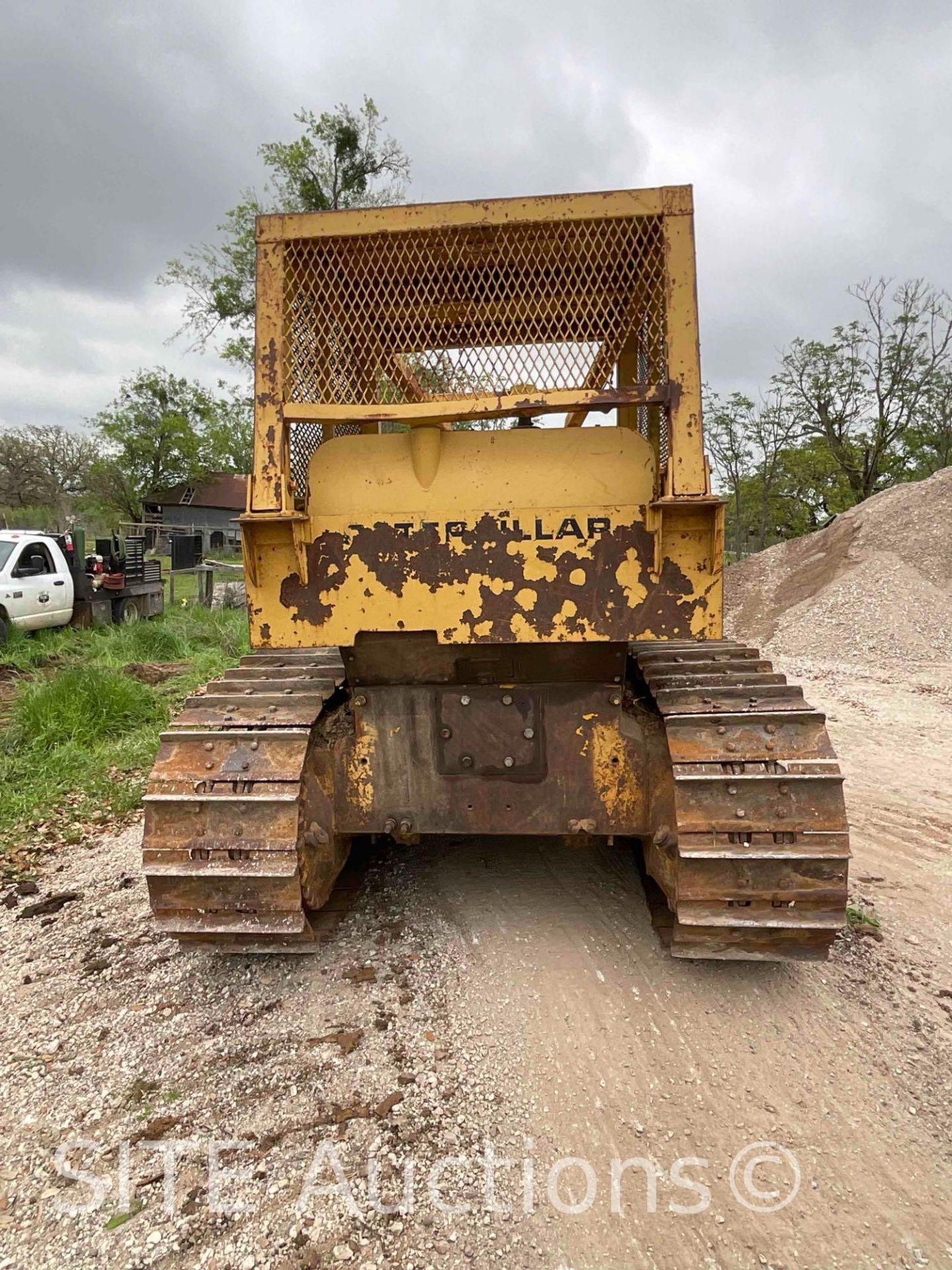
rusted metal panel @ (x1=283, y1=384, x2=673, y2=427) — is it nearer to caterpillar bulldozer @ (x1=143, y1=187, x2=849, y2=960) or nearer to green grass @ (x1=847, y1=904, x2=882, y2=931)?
caterpillar bulldozer @ (x1=143, y1=187, x2=849, y2=960)

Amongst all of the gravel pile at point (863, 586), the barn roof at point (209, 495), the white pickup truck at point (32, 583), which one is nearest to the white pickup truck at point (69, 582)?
the white pickup truck at point (32, 583)

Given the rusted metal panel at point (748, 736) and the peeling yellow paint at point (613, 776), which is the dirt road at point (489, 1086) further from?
the rusted metal panel at point (748, 736)

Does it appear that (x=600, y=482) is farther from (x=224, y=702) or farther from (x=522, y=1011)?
(x=522, y=1011)

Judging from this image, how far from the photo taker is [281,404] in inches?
102

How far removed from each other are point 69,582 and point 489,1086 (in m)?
10.8

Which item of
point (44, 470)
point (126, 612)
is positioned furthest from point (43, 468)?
point (126, 612)

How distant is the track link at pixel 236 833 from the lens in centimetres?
251

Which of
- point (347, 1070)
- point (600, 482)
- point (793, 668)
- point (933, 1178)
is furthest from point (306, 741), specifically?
point (793, 668)

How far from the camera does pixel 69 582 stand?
10.9 m

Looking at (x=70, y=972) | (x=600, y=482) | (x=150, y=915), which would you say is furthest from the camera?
(x=150, y=915)

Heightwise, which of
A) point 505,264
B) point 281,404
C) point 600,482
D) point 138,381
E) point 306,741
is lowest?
point 306,741

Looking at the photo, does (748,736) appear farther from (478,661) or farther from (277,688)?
(277,688)

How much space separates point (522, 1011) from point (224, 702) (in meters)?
1.63

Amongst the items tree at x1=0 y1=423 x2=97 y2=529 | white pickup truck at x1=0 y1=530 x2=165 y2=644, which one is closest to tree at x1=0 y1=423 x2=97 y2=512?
tree at x1=0 y1=423 x2=97 y2=529
